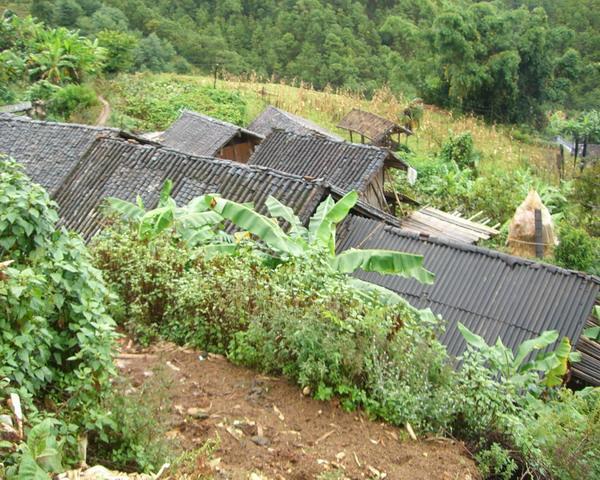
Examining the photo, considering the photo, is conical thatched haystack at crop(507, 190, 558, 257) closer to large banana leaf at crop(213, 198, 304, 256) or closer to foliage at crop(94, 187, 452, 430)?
foliage at crop(94, 187, 452, 430)

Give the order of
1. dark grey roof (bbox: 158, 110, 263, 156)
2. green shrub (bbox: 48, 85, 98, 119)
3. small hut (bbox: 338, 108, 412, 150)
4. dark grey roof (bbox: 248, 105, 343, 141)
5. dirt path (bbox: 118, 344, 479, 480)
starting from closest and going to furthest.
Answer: dirt path (bbox: 118, 344, 479, 480) → dark grey roof (bbox: 158, 110, 263, 156) → green shrub (bbox: 48, 85, 98, 119) → dark grey roof (bbox: 248, 105, 343, 141) → small hut (bbox: 338, 108, 412, 150)

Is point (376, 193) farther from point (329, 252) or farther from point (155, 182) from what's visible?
point (329, 252)

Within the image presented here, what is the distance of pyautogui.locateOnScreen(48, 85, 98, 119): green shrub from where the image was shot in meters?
21.7

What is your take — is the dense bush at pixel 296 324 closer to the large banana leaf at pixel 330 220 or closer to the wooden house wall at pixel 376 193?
the large banana leaf at pixel 330 220

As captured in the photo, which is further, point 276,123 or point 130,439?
point 276,123

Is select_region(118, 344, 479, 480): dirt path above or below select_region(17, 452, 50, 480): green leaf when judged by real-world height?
below

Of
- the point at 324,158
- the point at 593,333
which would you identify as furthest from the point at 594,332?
the point at 324,158

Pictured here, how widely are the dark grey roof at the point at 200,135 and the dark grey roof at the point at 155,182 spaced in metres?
7.16

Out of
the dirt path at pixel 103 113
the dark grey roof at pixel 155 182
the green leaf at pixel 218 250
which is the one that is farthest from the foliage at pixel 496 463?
the dirt path at pixel 103 113

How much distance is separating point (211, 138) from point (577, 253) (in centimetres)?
1248

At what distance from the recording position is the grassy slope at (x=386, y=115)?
28.2m

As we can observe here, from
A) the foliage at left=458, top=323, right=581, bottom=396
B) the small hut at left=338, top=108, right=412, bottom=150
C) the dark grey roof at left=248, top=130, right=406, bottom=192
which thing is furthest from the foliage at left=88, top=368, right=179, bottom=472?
the small hut at left=338, top=108, right=412, bottom=150

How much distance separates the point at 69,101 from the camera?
72.4 feet

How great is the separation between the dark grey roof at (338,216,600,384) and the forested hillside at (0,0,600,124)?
2286 centimetres
